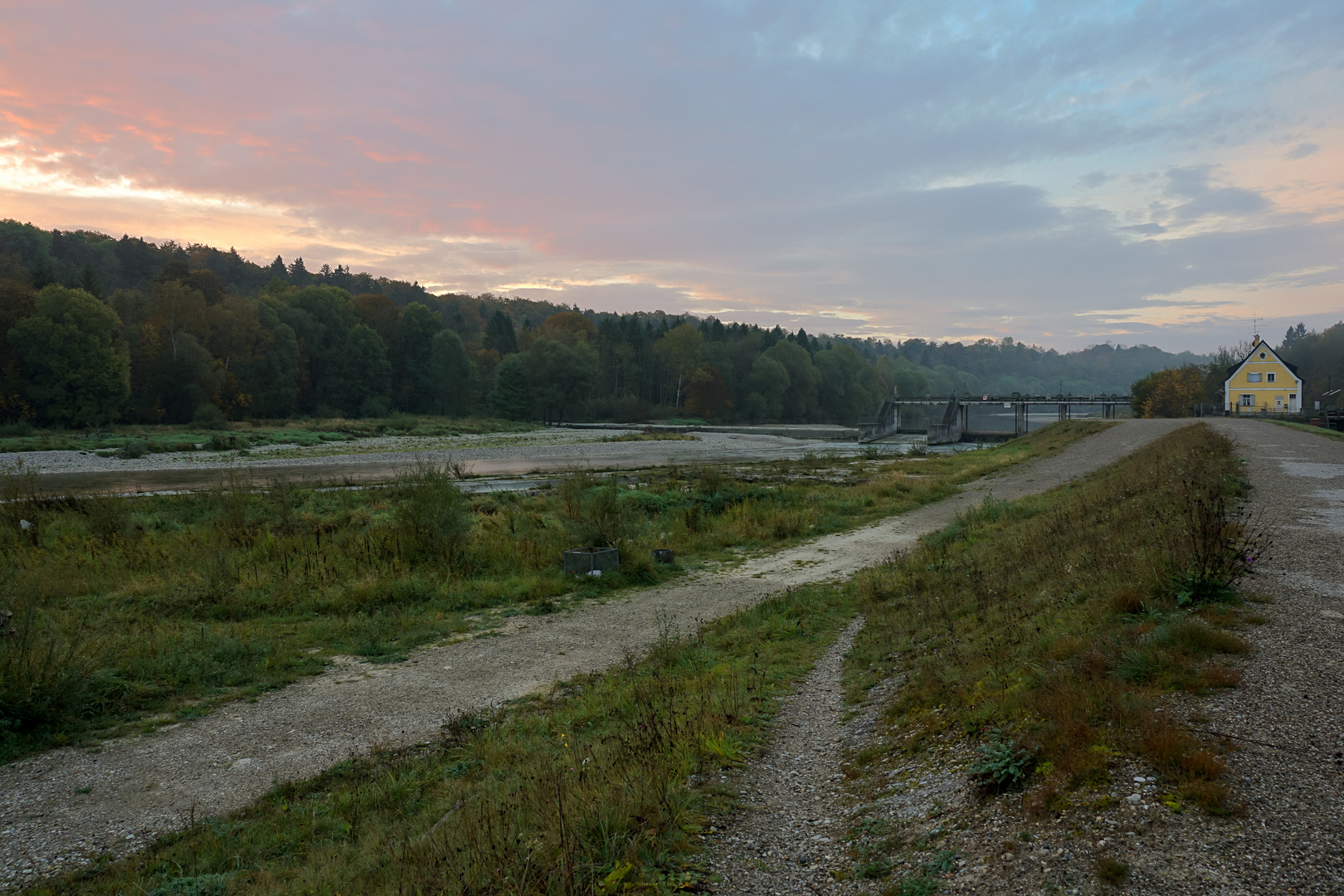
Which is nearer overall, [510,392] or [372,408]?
[372,408]

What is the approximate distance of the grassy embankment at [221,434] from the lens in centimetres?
5416

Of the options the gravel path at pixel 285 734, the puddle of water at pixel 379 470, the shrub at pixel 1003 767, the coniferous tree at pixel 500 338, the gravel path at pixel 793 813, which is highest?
the coniferous tree at pixel 500 338

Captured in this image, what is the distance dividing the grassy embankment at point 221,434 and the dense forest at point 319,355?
3.63 meters

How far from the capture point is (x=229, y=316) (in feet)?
273

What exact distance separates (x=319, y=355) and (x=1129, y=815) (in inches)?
4323

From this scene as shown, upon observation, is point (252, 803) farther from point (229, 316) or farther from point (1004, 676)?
point (229, 316)

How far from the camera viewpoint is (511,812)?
543cm

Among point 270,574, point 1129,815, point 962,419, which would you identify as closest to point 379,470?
point 270,574

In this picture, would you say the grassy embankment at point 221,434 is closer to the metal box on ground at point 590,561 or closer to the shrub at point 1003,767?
the metal box on ground at point 590,561

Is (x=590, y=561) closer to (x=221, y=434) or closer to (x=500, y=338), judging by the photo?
(x=221, y=434)

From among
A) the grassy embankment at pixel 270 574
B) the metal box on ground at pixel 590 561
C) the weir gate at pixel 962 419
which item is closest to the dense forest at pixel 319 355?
the weir gate at pixel 962 419

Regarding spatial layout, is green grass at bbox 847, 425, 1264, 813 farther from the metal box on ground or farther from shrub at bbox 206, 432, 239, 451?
shrub at bbox 206, 432, 239, 451

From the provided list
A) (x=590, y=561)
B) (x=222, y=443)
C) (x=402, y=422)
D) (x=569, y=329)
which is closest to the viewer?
(x=590, y=561)

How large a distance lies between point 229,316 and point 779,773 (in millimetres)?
95265
